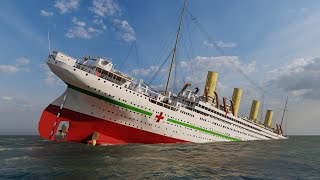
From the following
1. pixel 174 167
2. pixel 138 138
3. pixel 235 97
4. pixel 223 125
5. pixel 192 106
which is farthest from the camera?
pixel 235 97

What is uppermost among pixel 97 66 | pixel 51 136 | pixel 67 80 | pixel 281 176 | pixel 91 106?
pixel 97 66

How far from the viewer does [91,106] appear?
2356 cm

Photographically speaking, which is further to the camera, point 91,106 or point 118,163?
point 91,106

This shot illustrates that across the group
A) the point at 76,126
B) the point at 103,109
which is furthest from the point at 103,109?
the point at 76,126

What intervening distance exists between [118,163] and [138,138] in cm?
992

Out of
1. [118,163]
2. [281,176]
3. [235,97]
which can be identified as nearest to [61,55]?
[118,163]

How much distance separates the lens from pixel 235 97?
177ft

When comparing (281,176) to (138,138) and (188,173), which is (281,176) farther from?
(138,138)

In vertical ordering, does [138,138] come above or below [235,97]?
below

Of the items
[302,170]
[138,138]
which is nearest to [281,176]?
[302,170]

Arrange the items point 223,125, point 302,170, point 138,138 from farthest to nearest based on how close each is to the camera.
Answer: point 223,125, point 138,138, point 302,170

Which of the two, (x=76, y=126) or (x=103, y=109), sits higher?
(x=103, y=109)

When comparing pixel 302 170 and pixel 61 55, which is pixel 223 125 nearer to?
pixel 302 170

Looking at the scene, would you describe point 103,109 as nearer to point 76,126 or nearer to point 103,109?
point 103,109
